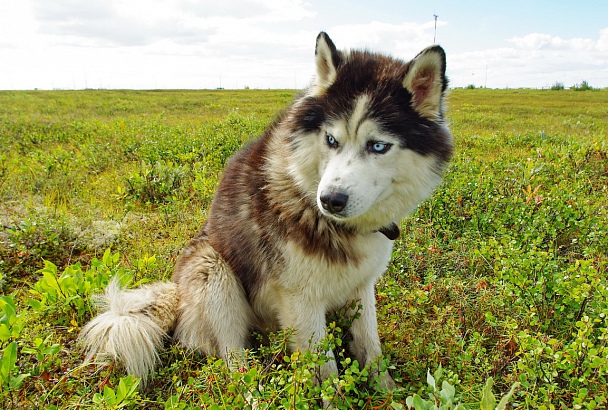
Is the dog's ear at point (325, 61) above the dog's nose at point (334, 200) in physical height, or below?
above

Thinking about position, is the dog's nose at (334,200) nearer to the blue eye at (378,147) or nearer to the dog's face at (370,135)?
the dog's face at (370,135)

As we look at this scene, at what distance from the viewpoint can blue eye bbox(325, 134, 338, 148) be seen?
239 cm

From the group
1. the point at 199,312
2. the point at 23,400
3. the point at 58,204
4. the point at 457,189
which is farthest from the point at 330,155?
the point at 58,204

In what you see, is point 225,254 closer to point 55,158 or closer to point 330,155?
point 330,155

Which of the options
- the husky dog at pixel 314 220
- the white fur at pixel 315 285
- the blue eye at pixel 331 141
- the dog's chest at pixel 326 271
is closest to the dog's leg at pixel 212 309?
the husky dog at pixel 314 220

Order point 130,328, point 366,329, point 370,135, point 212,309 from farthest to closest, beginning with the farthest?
point 366,329
point 212,309
point 130,328
point 370,135

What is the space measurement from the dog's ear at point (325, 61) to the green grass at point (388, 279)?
155 centimetres

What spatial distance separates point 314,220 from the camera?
254 centimetres

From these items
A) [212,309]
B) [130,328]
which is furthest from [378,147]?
[130,328]

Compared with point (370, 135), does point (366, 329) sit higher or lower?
lower

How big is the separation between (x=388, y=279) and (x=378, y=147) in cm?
158

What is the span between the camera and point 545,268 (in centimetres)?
290

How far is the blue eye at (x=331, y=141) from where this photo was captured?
7.85 feet

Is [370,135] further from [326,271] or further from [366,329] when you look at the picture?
[366,329]
